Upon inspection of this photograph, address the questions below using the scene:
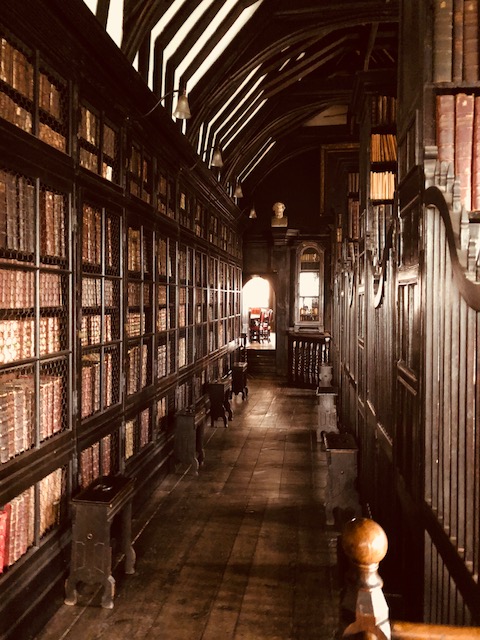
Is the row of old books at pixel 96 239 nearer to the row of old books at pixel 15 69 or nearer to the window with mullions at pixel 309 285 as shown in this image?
the row of old books at pixel 15 69

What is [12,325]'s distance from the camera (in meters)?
2.72

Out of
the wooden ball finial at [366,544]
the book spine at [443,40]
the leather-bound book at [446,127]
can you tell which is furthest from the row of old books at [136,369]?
the wooden ball finial at [366,544]

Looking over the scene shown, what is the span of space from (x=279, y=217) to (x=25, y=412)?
1010 cm

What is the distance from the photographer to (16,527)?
2.74 metres

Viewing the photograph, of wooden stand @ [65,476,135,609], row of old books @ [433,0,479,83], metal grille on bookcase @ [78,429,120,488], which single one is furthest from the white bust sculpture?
row of old books @ [433,0,479,83]

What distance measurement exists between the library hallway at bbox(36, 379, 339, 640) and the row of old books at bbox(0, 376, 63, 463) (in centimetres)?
97

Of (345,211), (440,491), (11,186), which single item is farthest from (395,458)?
(345,211)

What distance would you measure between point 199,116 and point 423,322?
516 cm

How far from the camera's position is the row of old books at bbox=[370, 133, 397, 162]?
554cm

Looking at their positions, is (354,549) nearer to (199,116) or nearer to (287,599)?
(287,599)

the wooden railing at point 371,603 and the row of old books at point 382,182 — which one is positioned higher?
the row of old books at point 382,182

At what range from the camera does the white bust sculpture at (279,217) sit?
12.3 metres

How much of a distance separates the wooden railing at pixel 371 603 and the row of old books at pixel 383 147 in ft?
16.7

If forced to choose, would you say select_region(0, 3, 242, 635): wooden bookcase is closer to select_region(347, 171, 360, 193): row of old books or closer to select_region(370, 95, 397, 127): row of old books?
select_region(370, 95, 397, 127): row of old books
